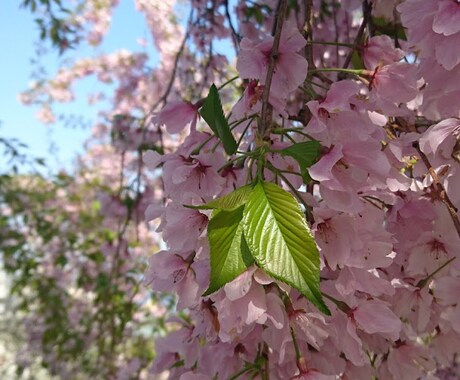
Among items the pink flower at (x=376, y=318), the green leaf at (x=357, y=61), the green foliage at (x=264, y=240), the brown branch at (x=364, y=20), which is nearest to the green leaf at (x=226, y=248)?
the green foliage at (x=264, y=240)

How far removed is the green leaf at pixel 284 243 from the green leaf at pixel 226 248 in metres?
0.03

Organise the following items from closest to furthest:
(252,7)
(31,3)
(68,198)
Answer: (252,7) → (31,3) → (68,198)

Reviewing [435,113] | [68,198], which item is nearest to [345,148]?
[435,113]

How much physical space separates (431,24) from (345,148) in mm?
205

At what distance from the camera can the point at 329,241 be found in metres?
0.63

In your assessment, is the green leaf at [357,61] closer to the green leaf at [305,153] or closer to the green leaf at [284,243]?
the green leaf at [305,153]

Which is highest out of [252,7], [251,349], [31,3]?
[31,3]

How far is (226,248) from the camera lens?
529 millimetres

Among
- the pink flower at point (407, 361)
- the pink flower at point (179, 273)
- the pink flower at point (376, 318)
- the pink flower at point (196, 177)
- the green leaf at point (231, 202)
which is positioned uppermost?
the pink flower at point (196, 177)

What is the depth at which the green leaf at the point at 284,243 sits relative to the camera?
496mm

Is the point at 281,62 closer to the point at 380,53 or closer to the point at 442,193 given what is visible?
the point at 380,53

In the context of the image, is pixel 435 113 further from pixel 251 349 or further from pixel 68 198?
pixel 68 198

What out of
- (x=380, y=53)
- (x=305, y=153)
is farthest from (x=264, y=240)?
(x=380, y=53)

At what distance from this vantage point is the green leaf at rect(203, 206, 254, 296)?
0.52 m
